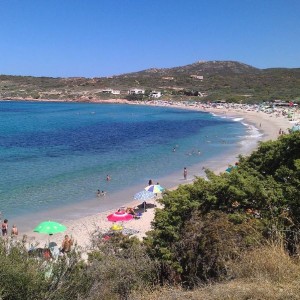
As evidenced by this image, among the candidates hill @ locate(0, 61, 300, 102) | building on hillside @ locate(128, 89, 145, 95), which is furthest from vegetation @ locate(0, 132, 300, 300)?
building on hillside @ locate(128, 89, 145, 95)

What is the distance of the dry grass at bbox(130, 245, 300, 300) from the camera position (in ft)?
14.7

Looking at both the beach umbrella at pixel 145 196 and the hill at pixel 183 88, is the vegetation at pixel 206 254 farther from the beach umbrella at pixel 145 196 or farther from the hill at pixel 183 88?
the hill at pixel 183 88

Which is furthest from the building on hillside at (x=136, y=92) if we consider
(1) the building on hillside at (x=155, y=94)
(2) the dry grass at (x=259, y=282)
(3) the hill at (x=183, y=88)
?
(2) the dry grass at (x=259, y=282)

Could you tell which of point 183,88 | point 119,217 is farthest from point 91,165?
point 183,88

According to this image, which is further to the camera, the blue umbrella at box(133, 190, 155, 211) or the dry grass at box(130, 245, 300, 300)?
the blue umbrella at box(133, 190, 155, 211)

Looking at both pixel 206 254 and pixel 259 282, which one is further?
pixel 206 254

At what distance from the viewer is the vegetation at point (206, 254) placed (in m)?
5.25

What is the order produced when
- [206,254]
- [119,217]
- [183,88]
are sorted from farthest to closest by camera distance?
[183,88], [119,217], [206,254]

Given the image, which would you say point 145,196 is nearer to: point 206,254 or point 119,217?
point 119,217

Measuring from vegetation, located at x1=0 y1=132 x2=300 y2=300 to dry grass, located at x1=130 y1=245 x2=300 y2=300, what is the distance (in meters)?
0.01

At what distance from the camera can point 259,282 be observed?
4828mm

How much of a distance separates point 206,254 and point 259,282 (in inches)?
105

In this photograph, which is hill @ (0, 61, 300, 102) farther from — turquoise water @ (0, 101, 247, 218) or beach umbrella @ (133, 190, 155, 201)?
beach umbrella @ (133, 190, 155, 201)

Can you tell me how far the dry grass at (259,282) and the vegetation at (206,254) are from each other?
0.04 ft
